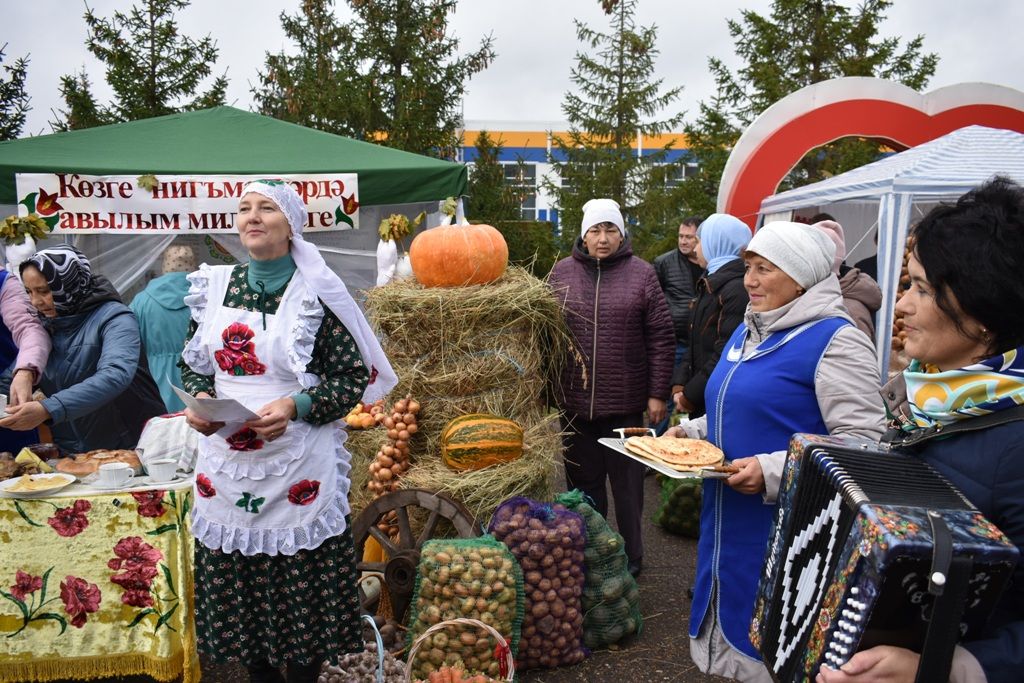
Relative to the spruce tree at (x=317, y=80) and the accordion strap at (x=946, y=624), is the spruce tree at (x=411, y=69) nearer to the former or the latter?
the spruce tree at (x=317, y=80)

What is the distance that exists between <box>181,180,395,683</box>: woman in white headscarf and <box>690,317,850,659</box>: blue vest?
56.9 inches

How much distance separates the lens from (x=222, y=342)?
9.95 ft

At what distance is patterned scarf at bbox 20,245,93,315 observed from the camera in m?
3.82

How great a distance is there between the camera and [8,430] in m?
4.09

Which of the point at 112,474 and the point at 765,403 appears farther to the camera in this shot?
the point at 112,474

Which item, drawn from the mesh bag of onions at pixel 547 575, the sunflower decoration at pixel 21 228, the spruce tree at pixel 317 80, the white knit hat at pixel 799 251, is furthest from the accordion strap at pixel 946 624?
the spruce tree at pixel 317 80

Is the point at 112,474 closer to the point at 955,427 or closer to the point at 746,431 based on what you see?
the point at 746,431

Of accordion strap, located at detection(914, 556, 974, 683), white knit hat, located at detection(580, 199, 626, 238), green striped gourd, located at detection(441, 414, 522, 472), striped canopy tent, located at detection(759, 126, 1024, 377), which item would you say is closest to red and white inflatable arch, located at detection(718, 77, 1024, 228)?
striped canopy tent, located at detection(759, 126, 1024, 377)

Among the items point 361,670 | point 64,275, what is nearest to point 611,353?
point 361,670

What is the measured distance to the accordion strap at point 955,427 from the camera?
1.46 metres

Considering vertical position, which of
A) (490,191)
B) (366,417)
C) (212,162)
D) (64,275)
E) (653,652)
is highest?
(490,191)

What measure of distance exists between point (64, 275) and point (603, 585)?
320 centimetres

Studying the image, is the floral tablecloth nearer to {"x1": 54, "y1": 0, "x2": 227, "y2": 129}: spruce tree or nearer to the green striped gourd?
the green striped gourd

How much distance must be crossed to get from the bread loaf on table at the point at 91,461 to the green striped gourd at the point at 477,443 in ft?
5.19
